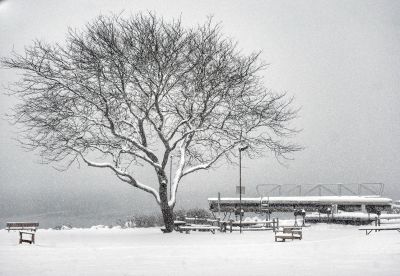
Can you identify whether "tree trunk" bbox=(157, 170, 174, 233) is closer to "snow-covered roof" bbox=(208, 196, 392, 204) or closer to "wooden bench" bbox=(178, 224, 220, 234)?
"wooden bench" bbox=(178, 224, 220, 234)

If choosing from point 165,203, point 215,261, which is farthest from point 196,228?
point 215,261

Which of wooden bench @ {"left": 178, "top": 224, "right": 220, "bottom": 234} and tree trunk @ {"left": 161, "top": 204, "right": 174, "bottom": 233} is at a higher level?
tree trunk @ {"left": 161, "top": 204, "right": 174, "bottom": 233}

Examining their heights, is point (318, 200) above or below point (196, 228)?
above

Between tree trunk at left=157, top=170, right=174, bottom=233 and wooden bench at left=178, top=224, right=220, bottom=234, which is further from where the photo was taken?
tree trunk at left=157, top=170, right=174, bottom=233

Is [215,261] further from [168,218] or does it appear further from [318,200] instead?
[318,200]

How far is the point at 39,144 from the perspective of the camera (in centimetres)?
2677

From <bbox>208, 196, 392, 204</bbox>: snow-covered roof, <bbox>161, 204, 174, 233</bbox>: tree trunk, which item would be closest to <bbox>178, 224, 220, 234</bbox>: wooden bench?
<bbox>161, 204, 174, 233</bbox>: tree trunk

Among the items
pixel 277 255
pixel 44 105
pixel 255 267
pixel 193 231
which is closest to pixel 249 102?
pixel 193 231

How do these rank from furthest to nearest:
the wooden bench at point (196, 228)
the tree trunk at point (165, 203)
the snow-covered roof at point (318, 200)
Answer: the snow-covered roof at point (318, 200) < the tree trunk at point (165, 203) < the wooden bench at point (196, 228)

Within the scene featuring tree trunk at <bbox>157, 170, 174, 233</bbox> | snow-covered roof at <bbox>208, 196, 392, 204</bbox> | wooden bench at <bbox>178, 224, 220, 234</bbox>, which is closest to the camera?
wooden bench at <bbox>178, 224, 220, 234</bbox>

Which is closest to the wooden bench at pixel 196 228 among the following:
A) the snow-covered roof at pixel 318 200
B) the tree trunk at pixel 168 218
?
the tree trunk at pixel 168 218

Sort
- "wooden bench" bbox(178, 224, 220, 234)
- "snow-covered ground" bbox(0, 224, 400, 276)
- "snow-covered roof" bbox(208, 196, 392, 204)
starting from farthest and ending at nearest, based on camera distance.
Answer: "snow-covered roof" bbox(208, 196, 392, 204) → "wooden bench" bbox(178, 224, 220, 234) → "snow-covered ground" bbox(0, 224, 400, 276)

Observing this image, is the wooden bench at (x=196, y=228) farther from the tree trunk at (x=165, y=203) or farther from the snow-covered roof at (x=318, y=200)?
the snow-covered roof at (x=318, y=200)

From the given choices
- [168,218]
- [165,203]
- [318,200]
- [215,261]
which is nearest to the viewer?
[215,261]
